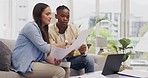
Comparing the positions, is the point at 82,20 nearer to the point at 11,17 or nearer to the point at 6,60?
the point at 11,17

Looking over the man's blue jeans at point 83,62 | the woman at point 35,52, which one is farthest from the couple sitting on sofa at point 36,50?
the man's blue jeans at point 83,62

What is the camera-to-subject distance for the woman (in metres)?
2.25

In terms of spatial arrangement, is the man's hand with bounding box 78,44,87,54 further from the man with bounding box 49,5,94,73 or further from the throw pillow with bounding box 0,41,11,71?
the throw pillow with bounding box 0,41,11,71

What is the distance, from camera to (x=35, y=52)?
A: 2383 mm

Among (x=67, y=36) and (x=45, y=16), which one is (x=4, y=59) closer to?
(x=45, y=16)

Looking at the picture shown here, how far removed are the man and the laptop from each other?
1.88ft

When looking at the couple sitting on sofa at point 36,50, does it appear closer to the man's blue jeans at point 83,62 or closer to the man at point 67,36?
the man at point 67,36

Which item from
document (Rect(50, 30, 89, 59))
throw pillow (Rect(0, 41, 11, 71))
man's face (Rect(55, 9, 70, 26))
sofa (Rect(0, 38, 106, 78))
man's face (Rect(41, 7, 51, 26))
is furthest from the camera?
man's face (Rect(55, 9, 70, 26))

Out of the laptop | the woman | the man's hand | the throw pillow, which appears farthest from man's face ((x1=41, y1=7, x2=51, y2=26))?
the laptop

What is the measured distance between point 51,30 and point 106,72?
38.3 inches

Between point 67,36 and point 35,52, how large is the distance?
0.82m

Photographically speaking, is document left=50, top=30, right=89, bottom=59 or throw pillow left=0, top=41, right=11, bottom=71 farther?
throw pillow left=0, top=41, right=11, bottom=71

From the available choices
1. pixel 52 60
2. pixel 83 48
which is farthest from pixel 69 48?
pixel 83 48

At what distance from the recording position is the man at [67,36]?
Answer: 2.92 metres
